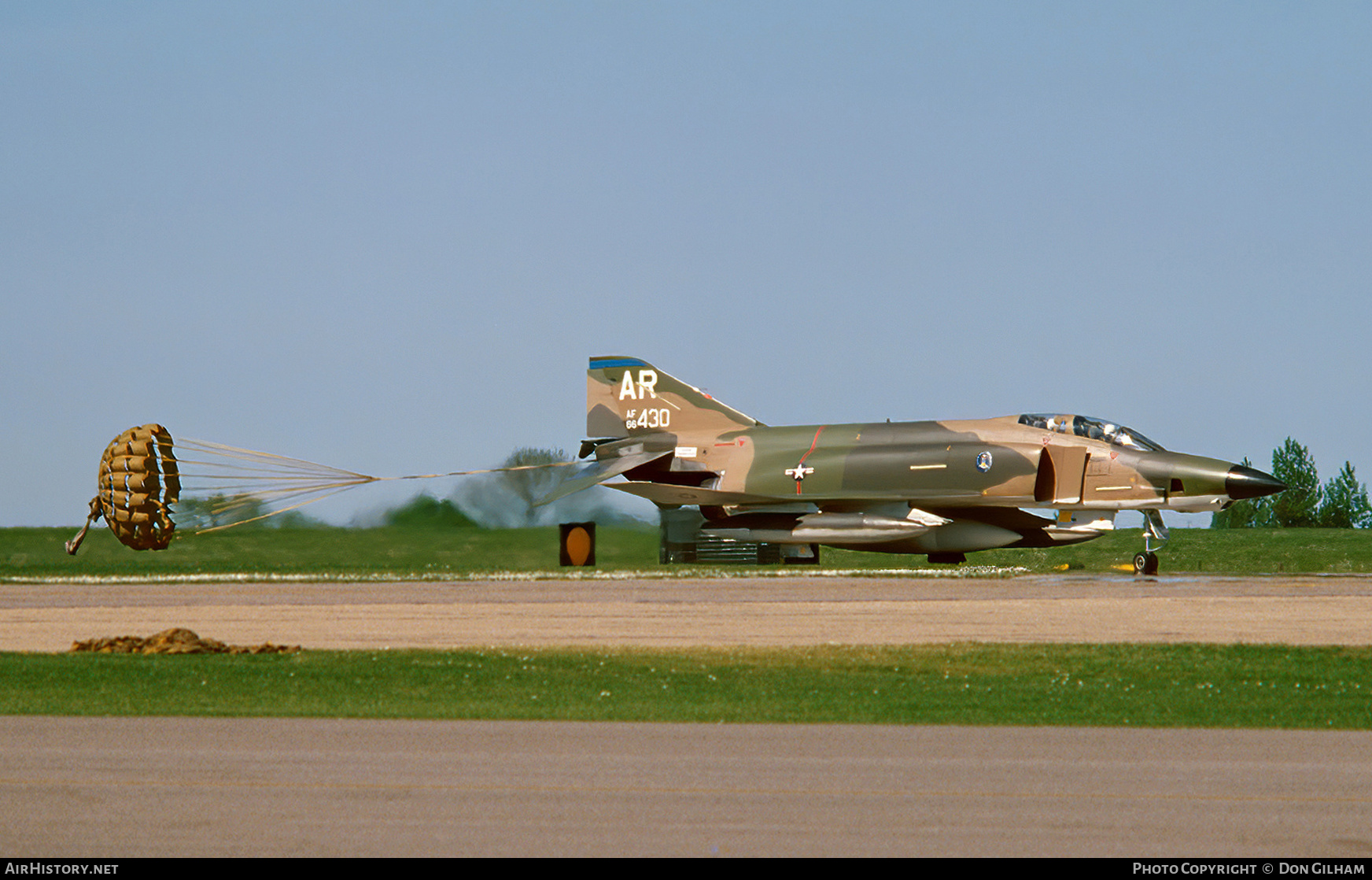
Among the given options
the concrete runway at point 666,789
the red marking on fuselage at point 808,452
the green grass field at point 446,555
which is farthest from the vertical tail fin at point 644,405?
the concrete runway at point 666,789

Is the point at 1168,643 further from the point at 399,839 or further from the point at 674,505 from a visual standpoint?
the point at 674,505

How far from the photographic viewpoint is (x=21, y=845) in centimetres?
701

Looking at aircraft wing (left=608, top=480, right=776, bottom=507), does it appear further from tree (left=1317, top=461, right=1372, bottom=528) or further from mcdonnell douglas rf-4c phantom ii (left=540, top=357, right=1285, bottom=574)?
tree (left=1317, top=461, right=1372, bottom=528)

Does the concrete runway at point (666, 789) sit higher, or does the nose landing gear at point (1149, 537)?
the nose landing gear at point (1149, 537)

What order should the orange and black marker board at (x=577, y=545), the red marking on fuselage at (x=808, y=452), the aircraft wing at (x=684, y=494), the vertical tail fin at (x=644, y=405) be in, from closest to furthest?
the orange and black marker board at (x=577, y=545)
the red marking on fuselage at (x=808, y=452)
the aircraft wing at (x=684, y=494)
the vertical tail fin at (x=644, y=405)

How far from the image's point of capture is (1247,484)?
31266 millimetres

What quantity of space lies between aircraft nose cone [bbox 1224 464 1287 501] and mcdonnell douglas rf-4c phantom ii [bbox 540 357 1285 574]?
3 centimetres

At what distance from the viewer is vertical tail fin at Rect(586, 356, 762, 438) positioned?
3947 centimetres

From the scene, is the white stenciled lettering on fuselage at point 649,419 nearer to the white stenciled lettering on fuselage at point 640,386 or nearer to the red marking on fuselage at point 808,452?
the white stenciled lettering on fuselage at point 640,386

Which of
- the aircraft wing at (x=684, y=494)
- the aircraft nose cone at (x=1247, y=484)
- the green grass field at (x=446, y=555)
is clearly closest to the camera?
the aircraft nose cone at (x=1247, y=484)

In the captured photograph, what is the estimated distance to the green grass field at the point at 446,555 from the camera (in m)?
34.8

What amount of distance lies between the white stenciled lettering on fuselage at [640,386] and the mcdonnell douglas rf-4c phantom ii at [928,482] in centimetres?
182
